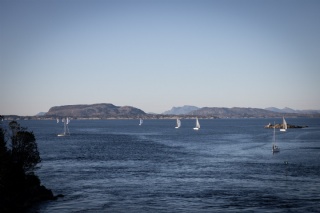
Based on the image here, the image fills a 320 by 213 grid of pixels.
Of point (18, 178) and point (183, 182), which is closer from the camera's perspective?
point (18, 178)

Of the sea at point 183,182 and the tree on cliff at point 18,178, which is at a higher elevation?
the tree on cliff at point 18,178

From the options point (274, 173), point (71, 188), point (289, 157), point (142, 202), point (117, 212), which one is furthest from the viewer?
point (289, 157)

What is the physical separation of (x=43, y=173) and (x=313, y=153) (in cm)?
7704

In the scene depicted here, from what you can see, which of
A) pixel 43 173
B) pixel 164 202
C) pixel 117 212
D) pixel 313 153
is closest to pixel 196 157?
pixel 313 153

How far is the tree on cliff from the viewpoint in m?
54.8

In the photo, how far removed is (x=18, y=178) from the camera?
6038 centimetres

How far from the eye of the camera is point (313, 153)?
11612 cm

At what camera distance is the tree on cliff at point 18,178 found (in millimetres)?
54750

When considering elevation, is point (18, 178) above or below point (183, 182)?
above

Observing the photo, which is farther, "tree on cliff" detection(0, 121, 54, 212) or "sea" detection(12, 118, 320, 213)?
"sea" detection(12, 118, 320, 213)

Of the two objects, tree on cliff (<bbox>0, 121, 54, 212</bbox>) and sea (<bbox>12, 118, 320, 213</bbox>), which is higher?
tree on cliff (<bbox>0, 121, 54, 212</bbox>)

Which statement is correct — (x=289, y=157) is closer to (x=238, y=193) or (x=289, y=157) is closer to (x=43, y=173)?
(x=238, y=193)

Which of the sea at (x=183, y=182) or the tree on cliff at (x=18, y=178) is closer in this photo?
the tree on cliff at (x=18, y=178)

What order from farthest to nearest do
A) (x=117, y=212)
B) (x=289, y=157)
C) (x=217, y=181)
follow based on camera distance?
(x=289, y=157), (x=217, y=181), (x=117, y=212)
